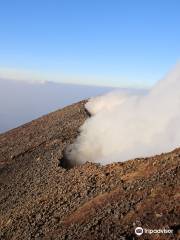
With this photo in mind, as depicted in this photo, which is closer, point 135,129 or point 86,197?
point 86,197

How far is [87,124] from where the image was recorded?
4641 centimetres

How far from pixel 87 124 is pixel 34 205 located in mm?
18447

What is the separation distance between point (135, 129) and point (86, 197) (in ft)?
45.3

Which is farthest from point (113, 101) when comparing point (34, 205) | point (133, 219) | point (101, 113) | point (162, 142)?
point (133, 219)

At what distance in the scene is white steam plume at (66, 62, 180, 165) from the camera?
35.8 m

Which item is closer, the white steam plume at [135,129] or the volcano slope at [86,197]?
the volcano slope at [86,197]

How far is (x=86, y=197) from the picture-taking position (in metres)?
26.7

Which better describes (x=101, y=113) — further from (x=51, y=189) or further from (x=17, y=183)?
(x=51, y=189)

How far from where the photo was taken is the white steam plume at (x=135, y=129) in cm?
3584

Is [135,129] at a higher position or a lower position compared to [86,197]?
higher

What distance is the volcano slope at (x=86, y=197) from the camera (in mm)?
21031

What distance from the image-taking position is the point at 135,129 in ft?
129

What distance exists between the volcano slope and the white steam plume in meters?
2.73

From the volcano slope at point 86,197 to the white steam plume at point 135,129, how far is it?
2.73 meters
